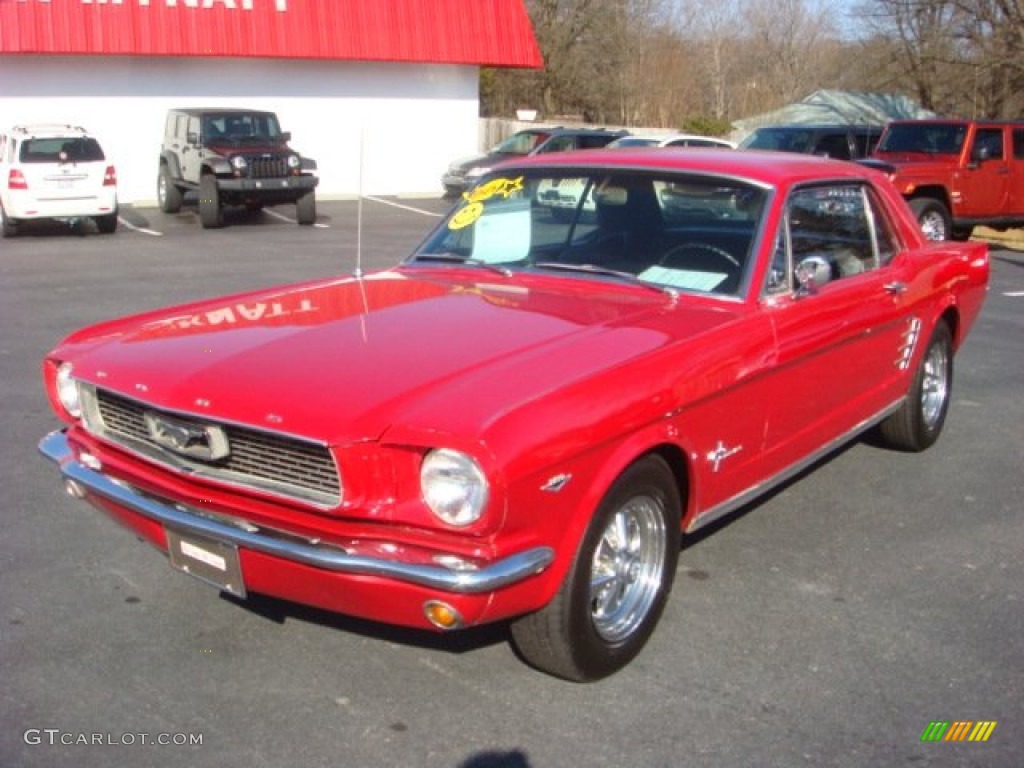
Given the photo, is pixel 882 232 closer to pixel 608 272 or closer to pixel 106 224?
pixel 608 272

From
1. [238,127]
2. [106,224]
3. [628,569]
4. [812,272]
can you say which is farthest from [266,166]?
[628,569]

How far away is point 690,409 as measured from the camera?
3996 mm

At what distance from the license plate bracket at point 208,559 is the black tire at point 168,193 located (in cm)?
1860

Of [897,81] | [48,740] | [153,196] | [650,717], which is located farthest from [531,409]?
[897,81]

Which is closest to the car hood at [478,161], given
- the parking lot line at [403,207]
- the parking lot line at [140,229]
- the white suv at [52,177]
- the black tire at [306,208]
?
the parking lot line at [403,207]

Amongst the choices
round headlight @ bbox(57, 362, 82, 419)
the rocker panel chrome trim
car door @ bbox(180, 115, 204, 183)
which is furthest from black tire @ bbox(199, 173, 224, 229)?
round headlight @ bbox(57, 362, 82, 419)

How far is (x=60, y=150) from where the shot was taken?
1750 cm

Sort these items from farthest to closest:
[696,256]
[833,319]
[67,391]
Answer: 1. [833,319]
2. [696,256]
3. [67,391]

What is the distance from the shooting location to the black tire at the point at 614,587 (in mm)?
3609

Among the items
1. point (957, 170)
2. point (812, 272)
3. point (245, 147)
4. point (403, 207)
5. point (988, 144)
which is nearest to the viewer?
point (812, 272)

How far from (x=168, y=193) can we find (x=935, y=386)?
57.3 feet

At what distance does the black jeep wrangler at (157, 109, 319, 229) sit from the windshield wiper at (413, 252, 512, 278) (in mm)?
14395

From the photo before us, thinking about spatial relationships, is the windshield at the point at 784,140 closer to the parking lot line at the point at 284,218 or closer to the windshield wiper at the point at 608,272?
the parking lot line at the point at 284,218

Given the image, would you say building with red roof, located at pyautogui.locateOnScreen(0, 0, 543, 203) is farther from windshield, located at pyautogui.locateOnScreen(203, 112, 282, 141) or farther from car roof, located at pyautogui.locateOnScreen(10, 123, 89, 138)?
car roof, located at pyautogui.locateOnScreen(10, 123, 89, 138)
